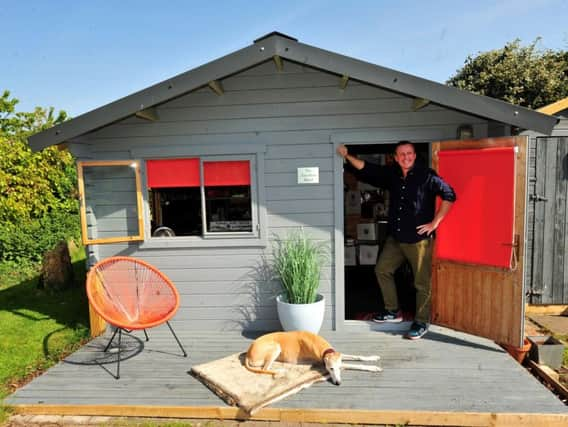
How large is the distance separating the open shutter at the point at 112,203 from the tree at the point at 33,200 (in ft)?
13.0

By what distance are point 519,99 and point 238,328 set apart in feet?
48.4

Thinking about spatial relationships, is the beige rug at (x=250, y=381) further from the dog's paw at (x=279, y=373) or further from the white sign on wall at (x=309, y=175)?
the white sign on wall at (x=309, y=175)

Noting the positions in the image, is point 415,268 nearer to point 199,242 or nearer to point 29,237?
point 199,242

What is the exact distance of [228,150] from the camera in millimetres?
3850

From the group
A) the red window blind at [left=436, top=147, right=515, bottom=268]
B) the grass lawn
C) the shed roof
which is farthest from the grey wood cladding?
the grass lawn

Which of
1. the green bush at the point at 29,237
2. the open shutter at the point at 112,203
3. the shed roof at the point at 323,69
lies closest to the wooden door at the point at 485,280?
the shed roof at the point at 323,69

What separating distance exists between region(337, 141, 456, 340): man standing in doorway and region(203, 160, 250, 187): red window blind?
3.22ft

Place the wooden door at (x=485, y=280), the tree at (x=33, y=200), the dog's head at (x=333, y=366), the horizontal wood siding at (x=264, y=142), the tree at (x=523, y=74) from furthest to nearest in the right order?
1. the tree at (x=523, y=74)
2. the tree at (x=33, y=200)
3. the horizontal wood siding at (x=264, y=142)
4. the wooden door at (x=485, y=280)
5. the dog's head at (x=333, y=366)

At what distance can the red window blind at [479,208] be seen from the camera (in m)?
3.31

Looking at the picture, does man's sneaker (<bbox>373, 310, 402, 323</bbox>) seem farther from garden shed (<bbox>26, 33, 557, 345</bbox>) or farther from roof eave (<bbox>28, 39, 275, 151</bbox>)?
roof eave (<bbox>28, 39, 275, 151</bbox>)

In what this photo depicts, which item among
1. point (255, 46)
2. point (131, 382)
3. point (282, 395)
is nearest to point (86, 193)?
point (131, 382)

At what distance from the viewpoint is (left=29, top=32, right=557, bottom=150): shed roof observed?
3.12m

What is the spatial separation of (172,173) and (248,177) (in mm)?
791

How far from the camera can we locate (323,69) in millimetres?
3297
